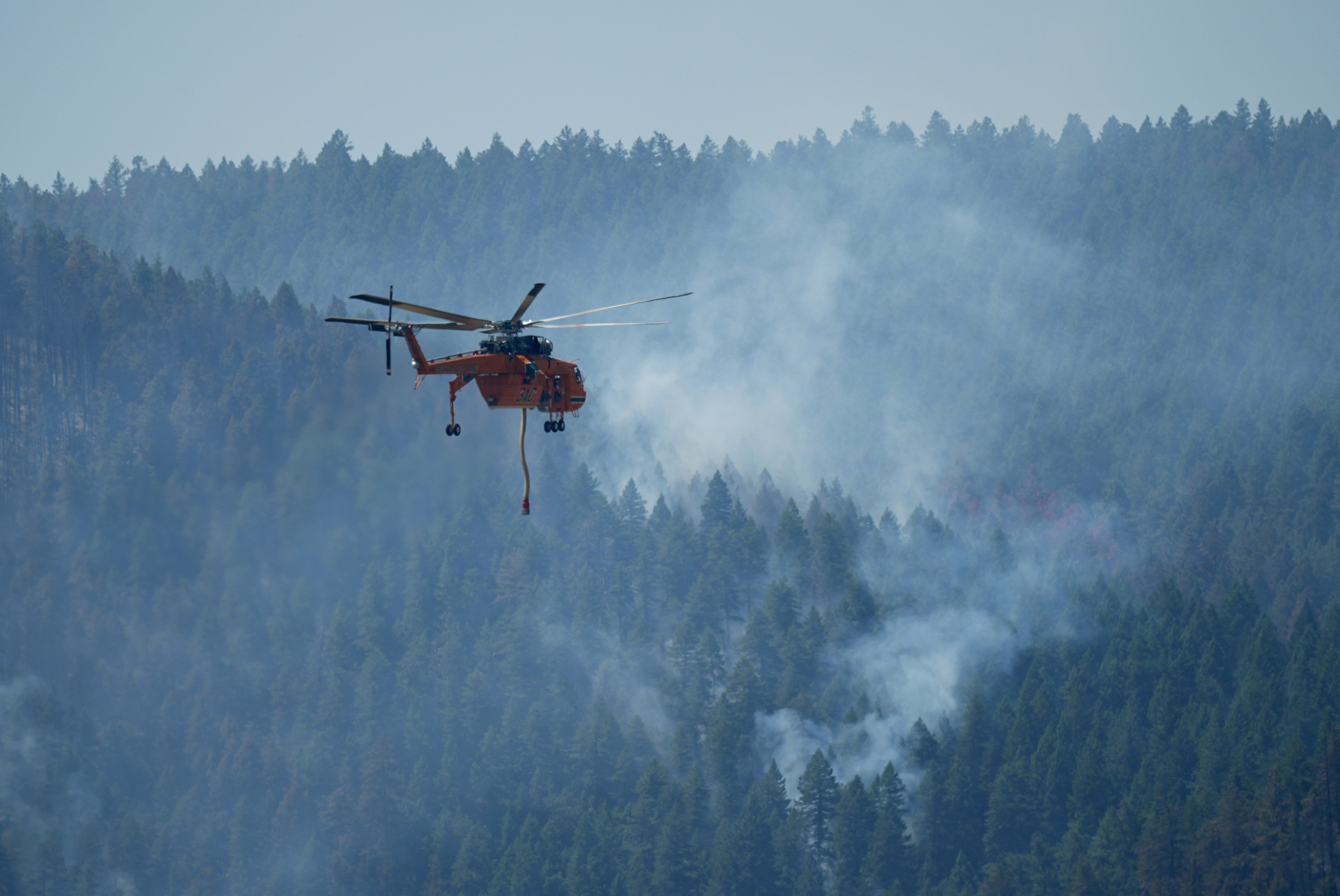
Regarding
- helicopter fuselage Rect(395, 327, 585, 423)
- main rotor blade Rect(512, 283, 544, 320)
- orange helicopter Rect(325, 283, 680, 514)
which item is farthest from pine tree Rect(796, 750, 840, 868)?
main rotor blade Rect(512, 283, 544, 320)

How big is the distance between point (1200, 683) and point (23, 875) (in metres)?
125

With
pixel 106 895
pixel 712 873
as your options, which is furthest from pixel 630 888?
pixel 106 895

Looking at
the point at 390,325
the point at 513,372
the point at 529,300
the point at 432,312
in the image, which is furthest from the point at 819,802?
the point at 390,325

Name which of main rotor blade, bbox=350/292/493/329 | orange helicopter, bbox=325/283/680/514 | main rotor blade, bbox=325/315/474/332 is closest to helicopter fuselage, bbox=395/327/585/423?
orange helicopter, bbox=325/283/680/514

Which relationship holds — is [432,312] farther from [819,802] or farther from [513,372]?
[819,802]

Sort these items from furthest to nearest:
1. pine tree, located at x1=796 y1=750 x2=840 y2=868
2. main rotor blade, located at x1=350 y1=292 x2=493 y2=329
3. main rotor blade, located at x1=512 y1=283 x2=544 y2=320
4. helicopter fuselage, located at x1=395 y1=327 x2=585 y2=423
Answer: pine tree, located at x1=796 y1=750 x2=840 y2=868, helicopter fuselage, located at x1=395 y1=327 x2=585 y2=423, main rotor blade, located at x1=512 y1=283 x2=544 y2=320, main rotor blade, located at x1=350 y1=292 x2=493 y2=329

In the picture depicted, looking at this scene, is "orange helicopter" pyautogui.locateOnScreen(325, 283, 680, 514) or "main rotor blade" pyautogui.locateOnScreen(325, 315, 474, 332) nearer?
"main rotor blade" pyautogui.locateOnScreen(325, 315, 474, 332)

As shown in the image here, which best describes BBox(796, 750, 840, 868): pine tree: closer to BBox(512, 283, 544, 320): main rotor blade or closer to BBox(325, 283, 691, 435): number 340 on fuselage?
BBox(325, 283, 691, 435): number 340 on fuselage

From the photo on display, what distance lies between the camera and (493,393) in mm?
70875

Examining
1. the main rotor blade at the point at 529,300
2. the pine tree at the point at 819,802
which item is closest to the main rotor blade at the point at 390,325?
the main rotor blade at the point at 529,300

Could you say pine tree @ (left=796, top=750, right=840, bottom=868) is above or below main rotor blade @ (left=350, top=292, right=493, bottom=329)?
above

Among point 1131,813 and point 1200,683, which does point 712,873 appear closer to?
point 1131,813

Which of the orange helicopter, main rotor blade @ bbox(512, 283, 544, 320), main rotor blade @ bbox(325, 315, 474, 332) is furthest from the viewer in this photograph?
the orange helicopter

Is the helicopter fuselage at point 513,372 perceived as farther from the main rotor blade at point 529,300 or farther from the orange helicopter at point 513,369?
the main rotor blade at point 529,300
